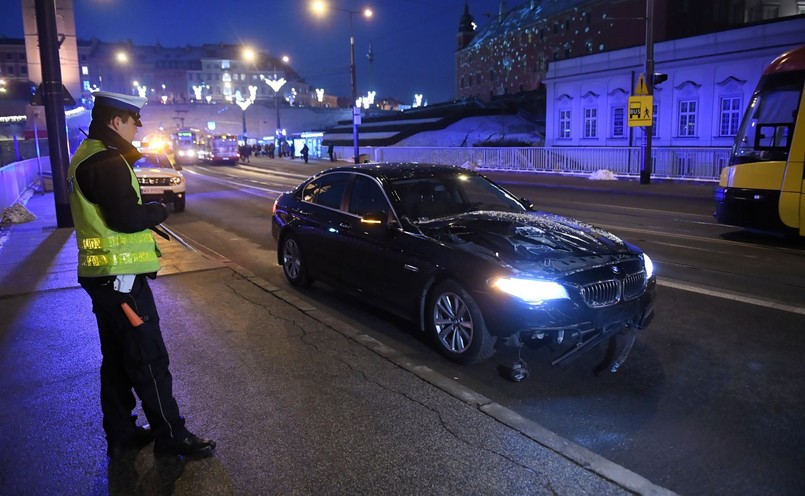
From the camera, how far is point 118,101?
3.36 m

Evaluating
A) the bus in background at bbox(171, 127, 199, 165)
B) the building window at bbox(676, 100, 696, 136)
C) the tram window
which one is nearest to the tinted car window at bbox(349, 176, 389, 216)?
the tram window

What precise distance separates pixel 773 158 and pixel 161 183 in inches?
547

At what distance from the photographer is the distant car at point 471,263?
4504 millimetres

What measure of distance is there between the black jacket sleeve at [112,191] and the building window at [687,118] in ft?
105

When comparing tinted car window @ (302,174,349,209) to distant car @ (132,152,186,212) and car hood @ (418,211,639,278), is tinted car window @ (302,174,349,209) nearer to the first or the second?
car hood @ (418,211,639,278)

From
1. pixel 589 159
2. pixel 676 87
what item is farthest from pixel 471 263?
pixel 676 87

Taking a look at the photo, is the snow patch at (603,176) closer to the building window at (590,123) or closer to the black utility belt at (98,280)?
the building window at (590,123)

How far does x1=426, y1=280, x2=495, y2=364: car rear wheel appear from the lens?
477 cm

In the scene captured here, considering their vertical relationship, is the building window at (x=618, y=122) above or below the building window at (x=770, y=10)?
below

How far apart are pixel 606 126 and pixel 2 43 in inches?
4569

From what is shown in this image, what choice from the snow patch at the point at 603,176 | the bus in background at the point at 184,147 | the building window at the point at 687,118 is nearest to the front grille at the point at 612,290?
the snow patch at the point at 603,176

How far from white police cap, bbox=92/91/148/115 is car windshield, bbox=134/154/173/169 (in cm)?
1444

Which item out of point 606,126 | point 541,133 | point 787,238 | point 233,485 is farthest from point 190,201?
point 541,133

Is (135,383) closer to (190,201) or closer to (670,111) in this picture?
(190,201)
